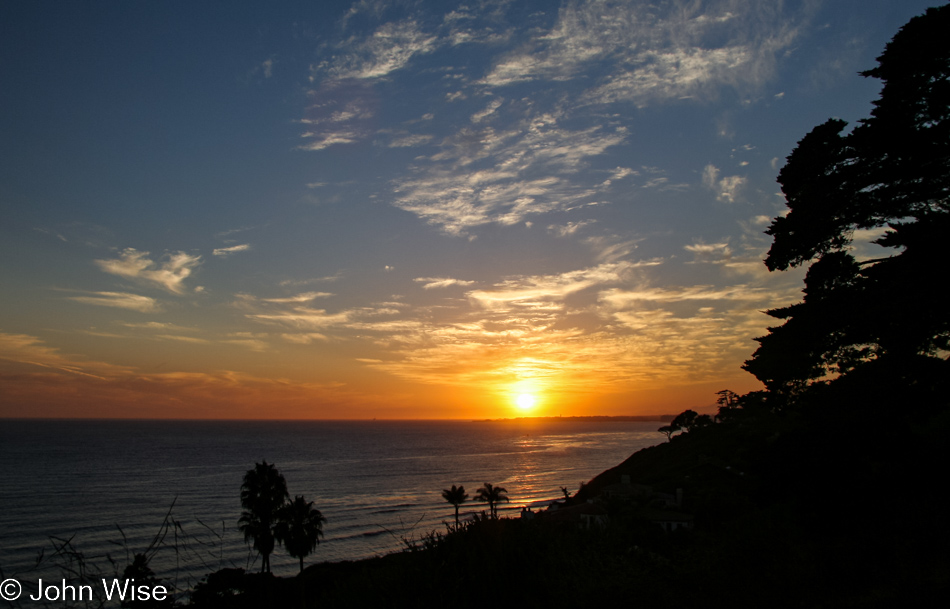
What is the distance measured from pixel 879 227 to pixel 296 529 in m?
37.1

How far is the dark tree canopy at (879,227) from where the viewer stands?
11.0 metres

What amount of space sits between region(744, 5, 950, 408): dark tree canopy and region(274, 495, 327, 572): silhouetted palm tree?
33258 mm

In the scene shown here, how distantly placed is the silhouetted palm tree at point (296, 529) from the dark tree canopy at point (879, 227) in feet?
109

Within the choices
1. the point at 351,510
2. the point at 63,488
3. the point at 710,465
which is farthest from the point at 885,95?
the point at 63,488

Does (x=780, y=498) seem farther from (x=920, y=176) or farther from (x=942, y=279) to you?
(x=920, y=176)

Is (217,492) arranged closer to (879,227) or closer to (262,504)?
(262,504)

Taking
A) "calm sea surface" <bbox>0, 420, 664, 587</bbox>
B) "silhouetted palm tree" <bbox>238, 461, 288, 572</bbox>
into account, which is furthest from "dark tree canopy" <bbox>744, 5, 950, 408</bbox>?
"silhouetted palm tree" <bbox>238, 461, 288, 572</bbox>

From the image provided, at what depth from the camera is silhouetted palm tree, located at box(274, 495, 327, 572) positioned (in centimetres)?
3716

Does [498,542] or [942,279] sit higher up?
[942,279]

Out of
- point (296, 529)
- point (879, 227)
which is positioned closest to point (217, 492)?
point (296, 529)

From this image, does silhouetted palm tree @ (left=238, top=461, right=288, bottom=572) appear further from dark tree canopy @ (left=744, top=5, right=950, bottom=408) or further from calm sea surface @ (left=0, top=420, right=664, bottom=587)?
dark tree canopy @ (left=744, top=5, right=950, bottom=408)

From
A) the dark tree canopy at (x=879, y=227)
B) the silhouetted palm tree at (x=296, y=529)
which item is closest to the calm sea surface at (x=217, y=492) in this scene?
the silhouetted palm tree at (x=296, y=529)

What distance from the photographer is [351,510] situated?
69938 mm

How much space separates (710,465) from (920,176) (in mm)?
50384
